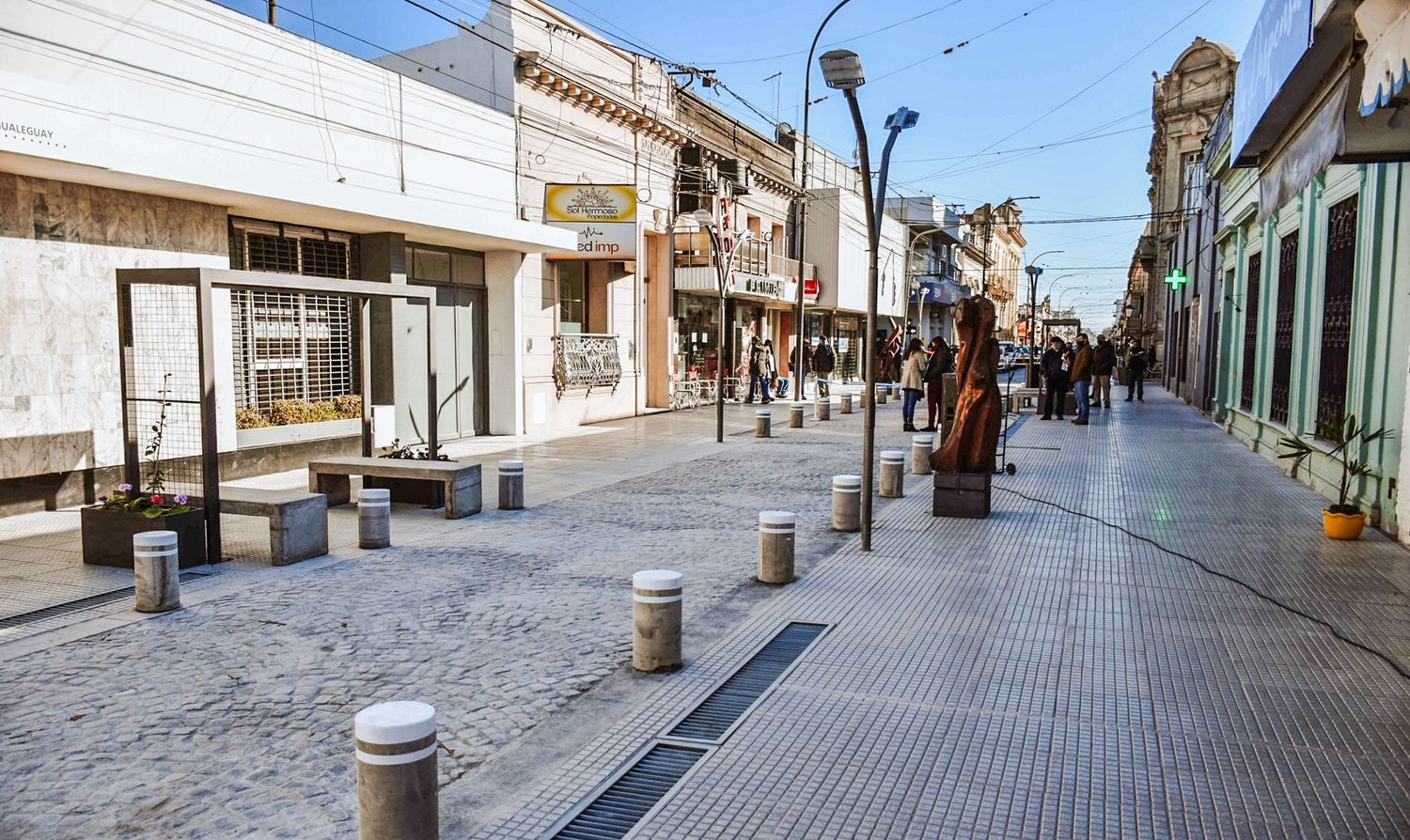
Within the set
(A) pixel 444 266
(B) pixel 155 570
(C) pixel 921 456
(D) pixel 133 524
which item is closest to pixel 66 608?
(B) pixel 155 570

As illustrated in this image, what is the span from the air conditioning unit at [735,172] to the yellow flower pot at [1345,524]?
21.1 m

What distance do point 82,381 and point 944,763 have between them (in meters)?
10.2

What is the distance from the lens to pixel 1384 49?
4.99 m

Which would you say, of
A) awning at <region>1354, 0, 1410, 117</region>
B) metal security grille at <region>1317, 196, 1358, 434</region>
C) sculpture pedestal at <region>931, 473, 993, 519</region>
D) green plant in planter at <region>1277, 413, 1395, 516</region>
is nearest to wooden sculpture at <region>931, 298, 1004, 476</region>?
sculpture pedestal at <region>931, 473, 993, 519</region>

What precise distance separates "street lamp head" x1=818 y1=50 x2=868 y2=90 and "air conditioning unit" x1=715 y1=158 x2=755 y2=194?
2021cm

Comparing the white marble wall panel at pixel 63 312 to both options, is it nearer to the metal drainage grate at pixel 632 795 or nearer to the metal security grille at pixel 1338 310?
the metal drainage grate at pixel 632 795

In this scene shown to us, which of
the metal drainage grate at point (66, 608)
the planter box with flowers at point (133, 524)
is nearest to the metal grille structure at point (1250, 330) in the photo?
the planter box with flowers at point (133, 524)

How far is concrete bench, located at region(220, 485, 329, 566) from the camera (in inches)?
309

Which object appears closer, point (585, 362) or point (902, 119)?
point (902, 119)

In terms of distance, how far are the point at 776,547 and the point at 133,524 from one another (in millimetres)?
5111

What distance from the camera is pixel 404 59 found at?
19078mm

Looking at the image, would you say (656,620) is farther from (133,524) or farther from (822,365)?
(822,365)

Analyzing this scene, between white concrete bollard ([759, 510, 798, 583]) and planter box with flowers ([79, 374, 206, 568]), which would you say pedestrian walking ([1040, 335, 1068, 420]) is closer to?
white concrete bollard ([759, 510, 798, 583])

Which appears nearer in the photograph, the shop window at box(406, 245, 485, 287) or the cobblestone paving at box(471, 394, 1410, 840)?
the cobblestone paving at box(471, 394, 1410, 840)
